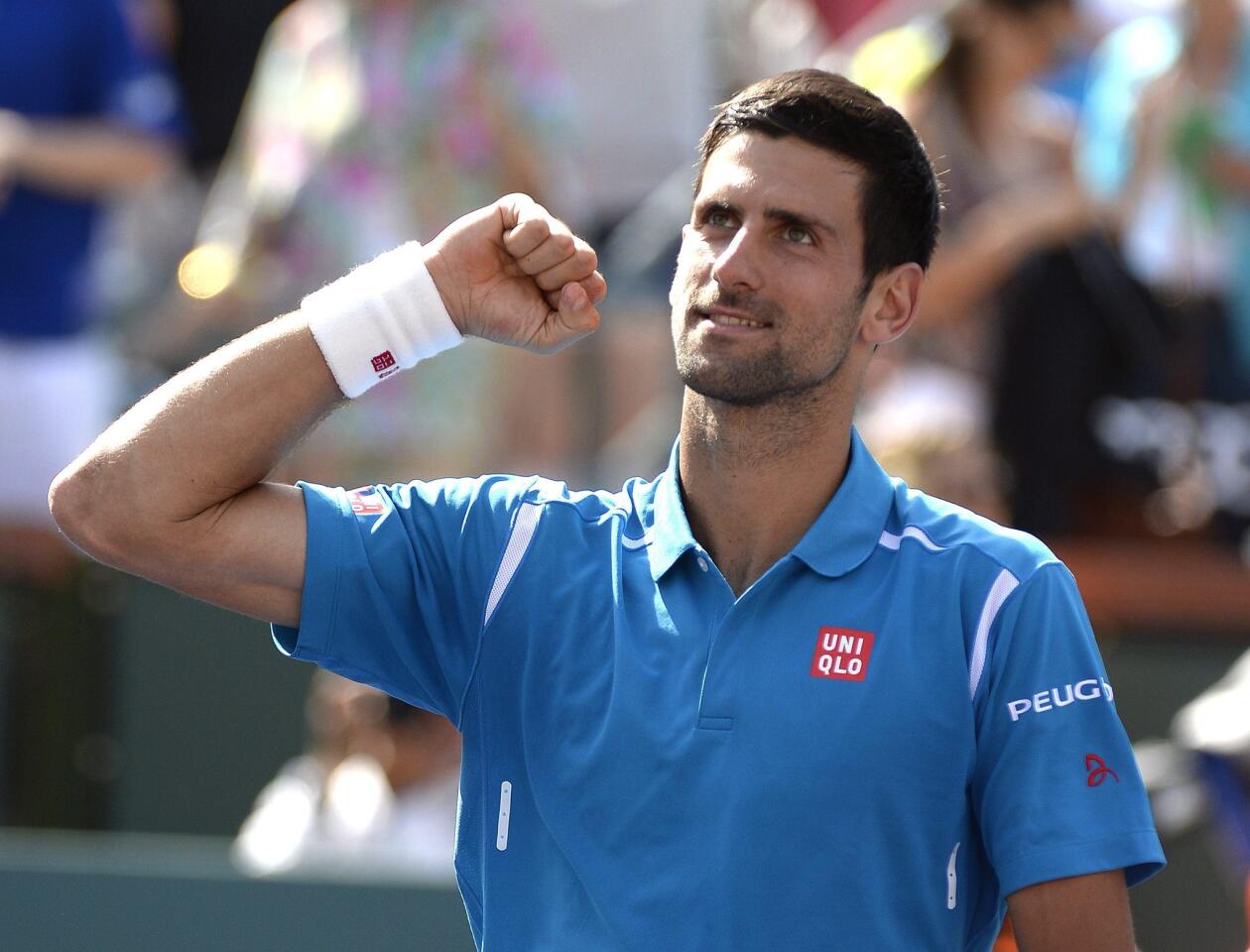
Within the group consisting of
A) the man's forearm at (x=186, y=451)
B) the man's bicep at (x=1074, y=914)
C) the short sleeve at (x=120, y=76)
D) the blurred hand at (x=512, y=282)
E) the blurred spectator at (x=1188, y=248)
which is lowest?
the man's bicep at (x=1074, y=914)

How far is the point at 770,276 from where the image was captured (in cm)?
290

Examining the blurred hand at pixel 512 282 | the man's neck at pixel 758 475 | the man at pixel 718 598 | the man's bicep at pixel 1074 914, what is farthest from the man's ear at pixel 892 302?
the man's bicep at pixel 1074 914

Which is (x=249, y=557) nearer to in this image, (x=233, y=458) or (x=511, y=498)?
(x=233, y=458)

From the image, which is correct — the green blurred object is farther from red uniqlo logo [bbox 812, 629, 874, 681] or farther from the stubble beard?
red uniqlo logo [bbox 812, 629, 874, 681]

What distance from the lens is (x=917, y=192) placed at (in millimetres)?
3047

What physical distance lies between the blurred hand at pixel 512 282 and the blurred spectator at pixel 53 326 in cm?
329

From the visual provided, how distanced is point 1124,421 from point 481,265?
11.4 ft

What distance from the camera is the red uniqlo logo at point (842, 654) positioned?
2.75m

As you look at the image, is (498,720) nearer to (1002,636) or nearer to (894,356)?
(1002,636)

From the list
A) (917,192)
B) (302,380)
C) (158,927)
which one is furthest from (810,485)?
(158,927)

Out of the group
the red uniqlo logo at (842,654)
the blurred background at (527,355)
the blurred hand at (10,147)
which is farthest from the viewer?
the blurred hand at (10,147)

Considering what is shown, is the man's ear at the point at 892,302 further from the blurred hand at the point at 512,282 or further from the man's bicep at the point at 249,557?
the man's bicep at the point at 249,557

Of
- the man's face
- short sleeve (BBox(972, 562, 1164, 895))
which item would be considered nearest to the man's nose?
the man's face

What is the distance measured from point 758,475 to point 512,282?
1.60 feet
